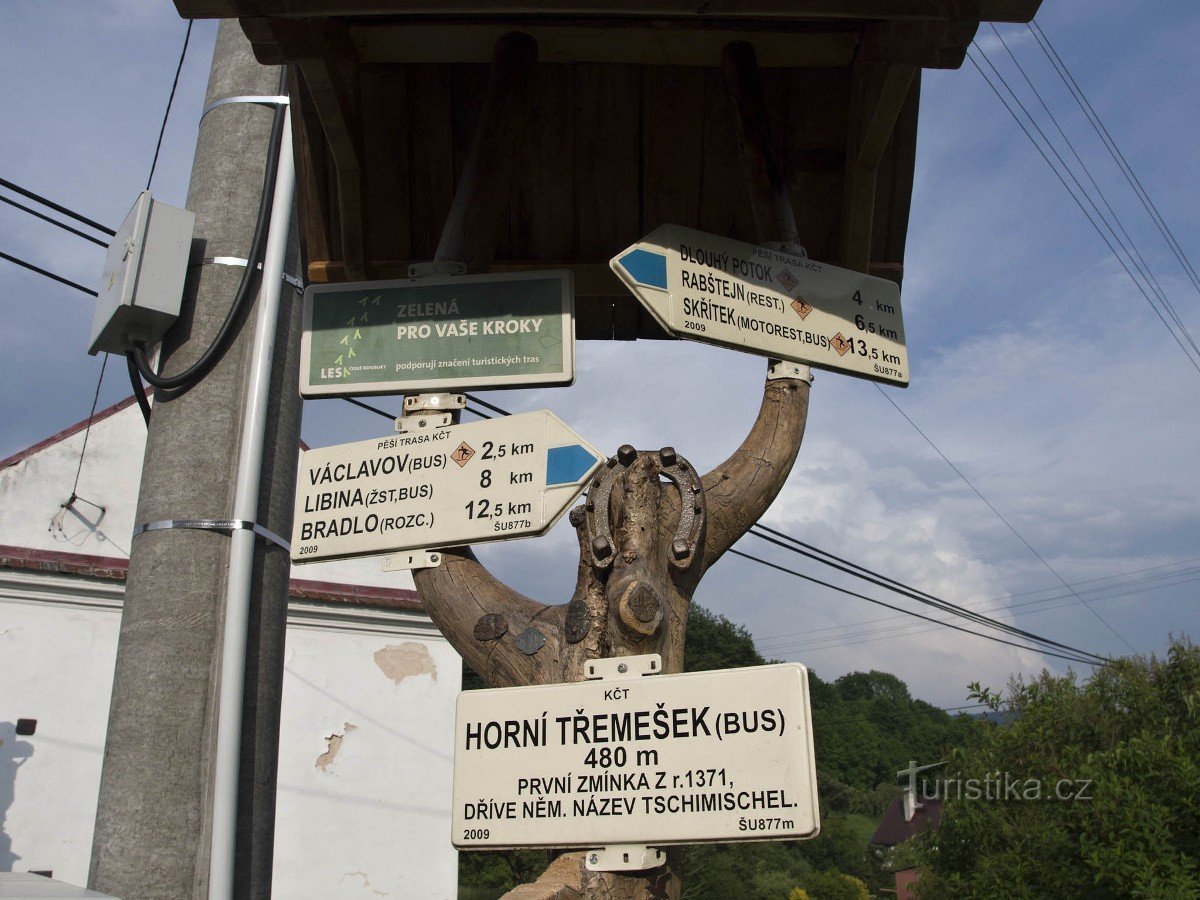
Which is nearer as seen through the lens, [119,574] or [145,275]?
[145,275]

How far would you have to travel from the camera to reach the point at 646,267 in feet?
8.78

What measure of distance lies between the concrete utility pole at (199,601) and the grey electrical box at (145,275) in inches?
4.0

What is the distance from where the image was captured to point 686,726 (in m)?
2.02

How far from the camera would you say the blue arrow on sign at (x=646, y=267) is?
2.65 meters

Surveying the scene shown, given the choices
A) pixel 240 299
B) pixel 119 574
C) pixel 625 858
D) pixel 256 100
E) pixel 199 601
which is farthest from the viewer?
pixel 119 574

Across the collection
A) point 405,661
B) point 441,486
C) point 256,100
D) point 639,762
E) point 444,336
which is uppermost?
point 256,100

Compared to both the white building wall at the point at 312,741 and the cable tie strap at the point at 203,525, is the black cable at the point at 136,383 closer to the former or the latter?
the cable tie strap at the point at 203,525

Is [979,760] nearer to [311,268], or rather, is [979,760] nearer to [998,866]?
[998,866]

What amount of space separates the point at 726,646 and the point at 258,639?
44091 mm

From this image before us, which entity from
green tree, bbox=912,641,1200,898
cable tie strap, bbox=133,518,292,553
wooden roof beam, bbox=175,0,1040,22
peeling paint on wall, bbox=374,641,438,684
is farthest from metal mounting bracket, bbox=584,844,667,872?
peeling paint on wall, bbox=374,641,438,684

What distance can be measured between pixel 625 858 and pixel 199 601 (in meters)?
1.93

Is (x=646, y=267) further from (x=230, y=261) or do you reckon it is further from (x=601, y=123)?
(x=230, y=261)

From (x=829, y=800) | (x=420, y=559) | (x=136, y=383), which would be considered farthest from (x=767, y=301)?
(x=829, y=800)

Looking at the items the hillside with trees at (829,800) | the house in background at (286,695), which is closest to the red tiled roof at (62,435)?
the house in background at (286,695)
